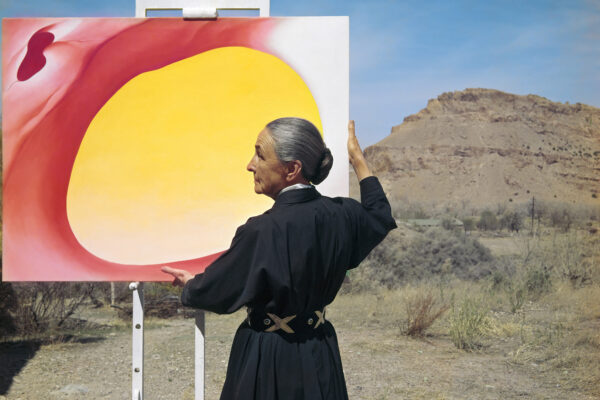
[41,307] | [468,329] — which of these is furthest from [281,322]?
[41,307]

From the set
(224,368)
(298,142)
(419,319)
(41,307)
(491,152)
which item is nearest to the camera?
(298,142)

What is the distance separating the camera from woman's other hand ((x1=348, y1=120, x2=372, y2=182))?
1894mm

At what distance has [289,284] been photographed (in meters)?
1.52

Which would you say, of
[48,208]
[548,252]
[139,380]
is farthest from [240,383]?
[548,252]

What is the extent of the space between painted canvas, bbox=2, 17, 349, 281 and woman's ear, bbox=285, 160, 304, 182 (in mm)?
789

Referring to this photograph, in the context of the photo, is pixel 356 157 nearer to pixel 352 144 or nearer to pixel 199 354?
pixel 352 144

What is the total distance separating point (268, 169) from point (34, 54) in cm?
139

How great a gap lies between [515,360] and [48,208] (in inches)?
177

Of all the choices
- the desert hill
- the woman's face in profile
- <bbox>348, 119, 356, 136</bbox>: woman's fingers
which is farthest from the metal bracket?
the desert hill

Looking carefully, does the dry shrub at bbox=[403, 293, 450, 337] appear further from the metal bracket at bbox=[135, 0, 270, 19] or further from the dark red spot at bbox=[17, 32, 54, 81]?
the dark red spot at bbox=[17, 32, 54, 81]

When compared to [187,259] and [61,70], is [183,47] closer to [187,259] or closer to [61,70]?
[61,70]

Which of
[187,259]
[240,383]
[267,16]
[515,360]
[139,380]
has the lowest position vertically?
[515,360]

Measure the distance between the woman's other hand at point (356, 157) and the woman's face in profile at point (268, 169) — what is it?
0.94 feet

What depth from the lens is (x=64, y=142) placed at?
8.09 feet
